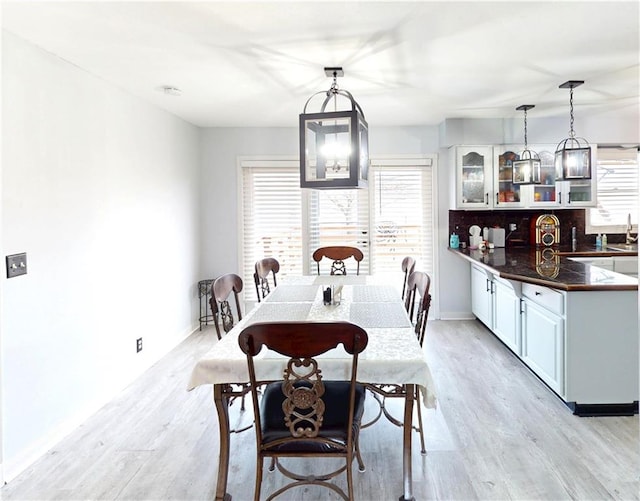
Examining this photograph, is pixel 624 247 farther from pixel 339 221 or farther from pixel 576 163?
pixel 339 221

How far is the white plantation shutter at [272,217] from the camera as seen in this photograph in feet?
18.4

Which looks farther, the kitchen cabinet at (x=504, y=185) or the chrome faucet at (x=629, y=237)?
the chrome faucet at (x=629, y=237)

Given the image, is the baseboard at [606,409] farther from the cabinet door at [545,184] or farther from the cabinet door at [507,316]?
the cabinet door at [545,184]

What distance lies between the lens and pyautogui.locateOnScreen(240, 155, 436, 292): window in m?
5.60

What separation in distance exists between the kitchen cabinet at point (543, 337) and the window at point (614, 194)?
257cm

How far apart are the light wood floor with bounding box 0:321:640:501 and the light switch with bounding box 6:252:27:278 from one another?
107 cm

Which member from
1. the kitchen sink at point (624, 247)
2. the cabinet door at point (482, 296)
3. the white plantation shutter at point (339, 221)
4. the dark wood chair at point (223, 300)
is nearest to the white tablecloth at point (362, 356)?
the dark wood chair at point (223, 300)

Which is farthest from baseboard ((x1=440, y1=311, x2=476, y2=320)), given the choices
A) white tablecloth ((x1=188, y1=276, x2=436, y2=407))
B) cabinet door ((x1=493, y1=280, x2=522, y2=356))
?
white tablecloth ((x1=188, y1=276, x2=436, y2=407))

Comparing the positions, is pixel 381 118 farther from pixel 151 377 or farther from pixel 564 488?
pixel 564 488

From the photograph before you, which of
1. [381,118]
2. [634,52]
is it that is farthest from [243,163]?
[634,52]

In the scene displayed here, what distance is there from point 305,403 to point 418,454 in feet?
3.56

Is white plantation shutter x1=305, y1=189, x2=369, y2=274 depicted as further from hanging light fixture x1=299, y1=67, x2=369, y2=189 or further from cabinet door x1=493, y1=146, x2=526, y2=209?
hanging light fixture x1=299, y1=67, x2=369, y2=189

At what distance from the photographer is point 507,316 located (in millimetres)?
4168

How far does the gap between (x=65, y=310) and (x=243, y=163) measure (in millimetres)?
3077
